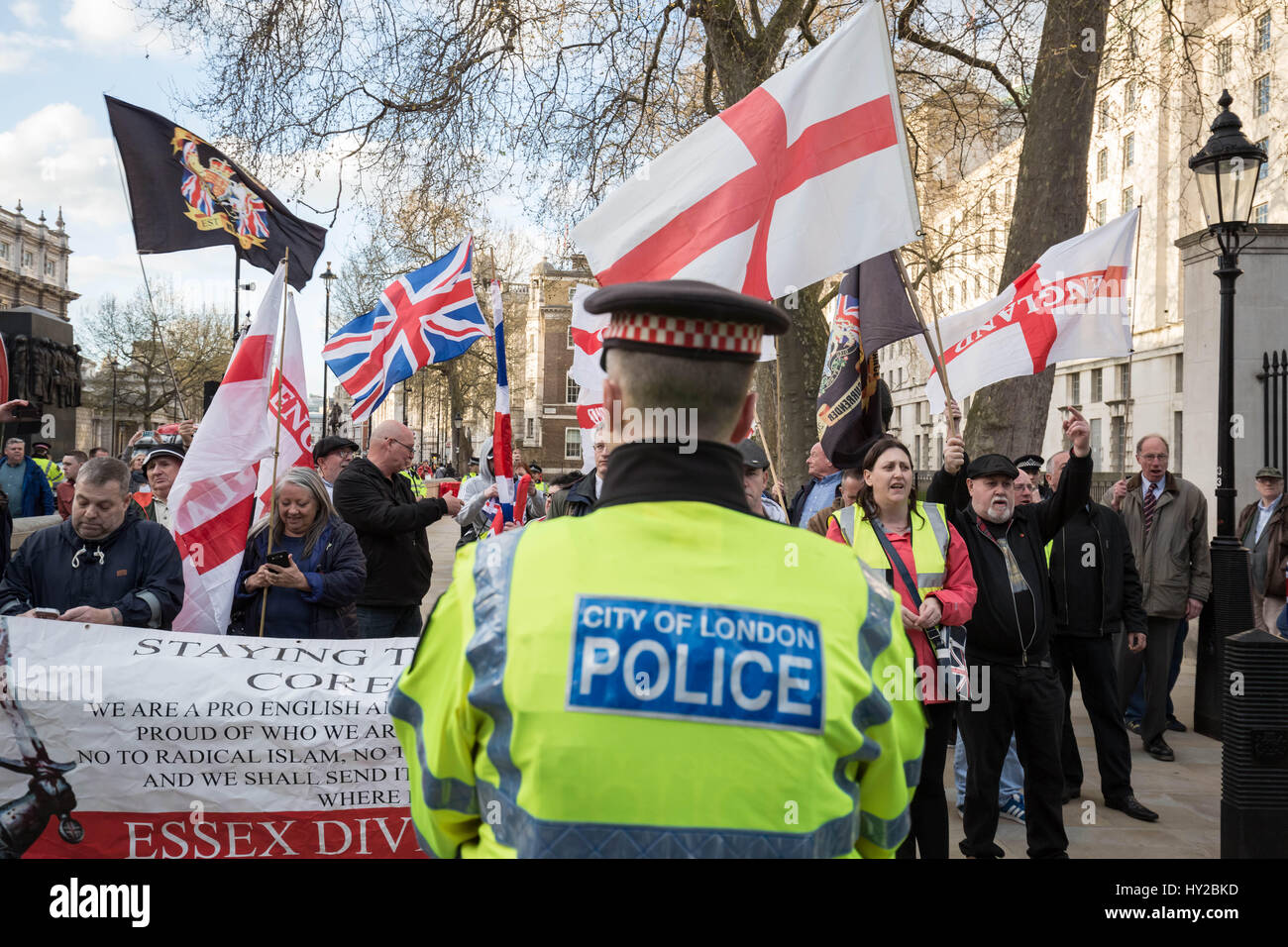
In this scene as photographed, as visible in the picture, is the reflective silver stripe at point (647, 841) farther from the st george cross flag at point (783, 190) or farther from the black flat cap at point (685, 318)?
the st george cross flag at point (783, 190)

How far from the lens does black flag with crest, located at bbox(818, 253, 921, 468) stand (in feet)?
17.6

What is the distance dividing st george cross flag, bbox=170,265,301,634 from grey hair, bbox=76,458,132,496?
1.98 ft

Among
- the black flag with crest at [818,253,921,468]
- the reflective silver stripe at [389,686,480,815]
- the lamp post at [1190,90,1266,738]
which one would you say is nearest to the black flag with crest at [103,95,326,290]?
the black flag with crest at [818,253,921,468]

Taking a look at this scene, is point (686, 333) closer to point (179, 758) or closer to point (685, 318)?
point (685, 318)

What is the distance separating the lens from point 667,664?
168 cm

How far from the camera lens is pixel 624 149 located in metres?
14.8

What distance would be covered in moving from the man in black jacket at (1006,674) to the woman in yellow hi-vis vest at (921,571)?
0.29 meters

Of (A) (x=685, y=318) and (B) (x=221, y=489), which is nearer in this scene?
(A) (x=685, y=318)

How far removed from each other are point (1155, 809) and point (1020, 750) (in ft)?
5.19

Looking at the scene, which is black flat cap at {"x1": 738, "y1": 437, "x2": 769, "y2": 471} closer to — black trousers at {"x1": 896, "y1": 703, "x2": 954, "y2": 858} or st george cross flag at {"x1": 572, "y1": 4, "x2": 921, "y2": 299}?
st george cross flag at {"x1": 572, "y1": 4, "x2": 921, "y2": 299}

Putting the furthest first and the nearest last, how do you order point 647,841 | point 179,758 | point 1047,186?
point 1047,186 → point 179,758 → point 647,841

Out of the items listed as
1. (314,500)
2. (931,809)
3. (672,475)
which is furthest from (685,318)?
(314,500)
